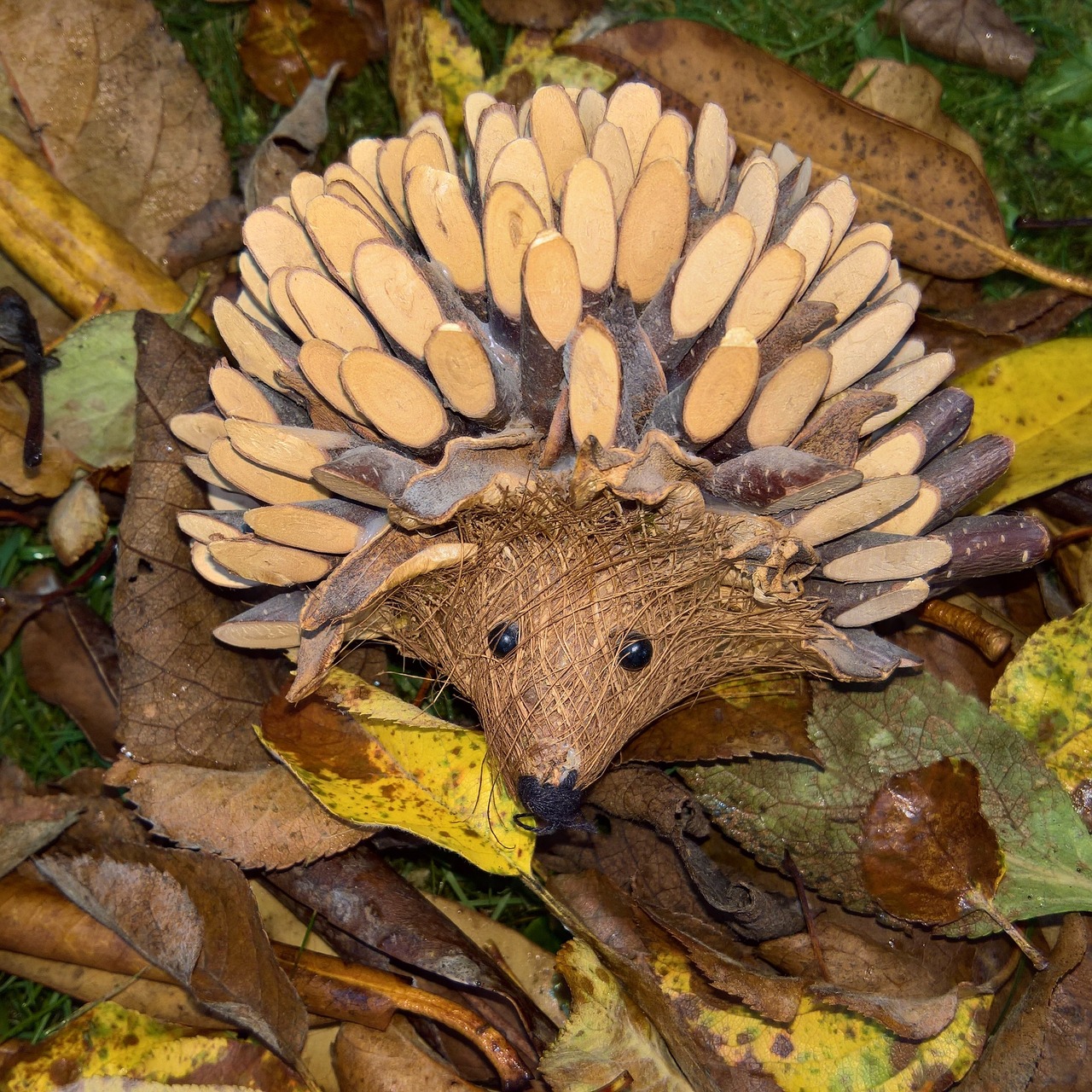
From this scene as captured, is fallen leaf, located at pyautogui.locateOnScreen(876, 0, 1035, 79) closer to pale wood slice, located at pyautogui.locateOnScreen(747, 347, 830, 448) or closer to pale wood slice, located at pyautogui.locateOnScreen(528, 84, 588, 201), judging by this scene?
pale wood slice, located at pyautogui.locateOnScreen(528, 84, 588, 201)

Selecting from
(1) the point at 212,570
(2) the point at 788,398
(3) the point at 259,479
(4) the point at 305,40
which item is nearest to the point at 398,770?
(1) the point at 212,570

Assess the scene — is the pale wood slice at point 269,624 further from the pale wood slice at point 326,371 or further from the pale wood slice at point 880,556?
the pale wood slice at point 880,556

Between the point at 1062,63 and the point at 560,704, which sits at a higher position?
the point at 1062,63

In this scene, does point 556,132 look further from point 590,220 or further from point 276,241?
point 276,241

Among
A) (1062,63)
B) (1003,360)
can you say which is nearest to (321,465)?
(1003,360)

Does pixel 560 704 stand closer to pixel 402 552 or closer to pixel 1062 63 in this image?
pixel 402 552

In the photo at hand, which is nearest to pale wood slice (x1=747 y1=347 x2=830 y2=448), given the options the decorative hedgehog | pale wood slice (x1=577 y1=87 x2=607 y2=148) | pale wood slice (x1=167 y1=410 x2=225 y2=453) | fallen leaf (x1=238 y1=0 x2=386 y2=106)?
the decorative hedgehog

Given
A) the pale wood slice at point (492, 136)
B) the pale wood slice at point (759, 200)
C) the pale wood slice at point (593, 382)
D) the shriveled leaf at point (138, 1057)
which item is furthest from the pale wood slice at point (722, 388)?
the shriveled leaf at point (138, 1057)
